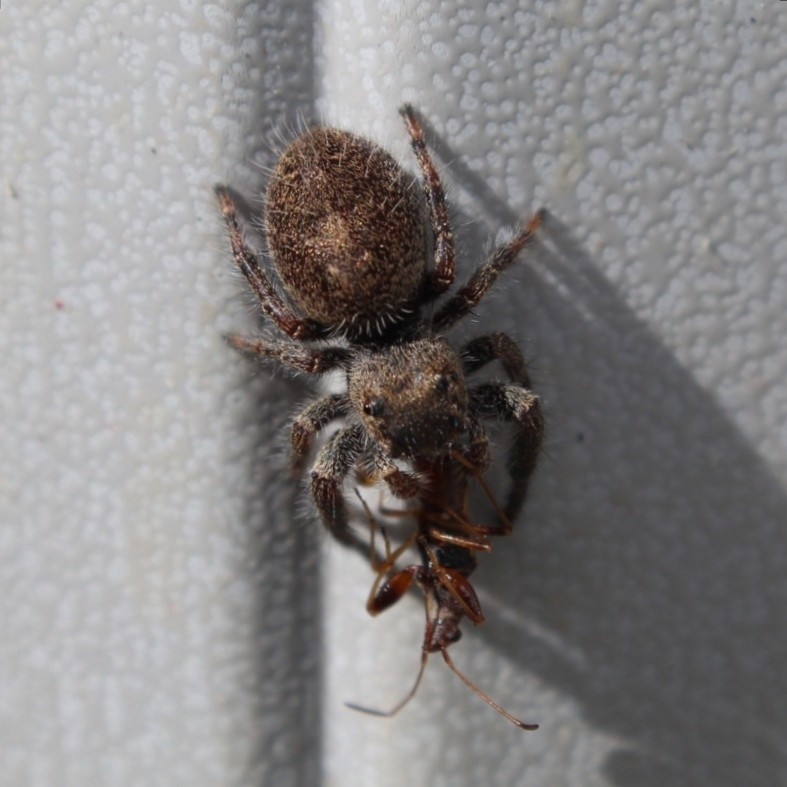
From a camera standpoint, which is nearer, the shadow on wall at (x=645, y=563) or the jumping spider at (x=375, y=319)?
the jumping spider at (x=375, y=319)

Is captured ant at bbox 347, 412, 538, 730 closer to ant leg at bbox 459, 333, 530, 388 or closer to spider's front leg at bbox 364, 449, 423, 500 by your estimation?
spider's front leg at bbox 364, 449, 423, 500

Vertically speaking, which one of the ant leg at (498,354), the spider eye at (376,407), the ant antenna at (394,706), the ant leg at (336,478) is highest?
the ant leg at (498,354)

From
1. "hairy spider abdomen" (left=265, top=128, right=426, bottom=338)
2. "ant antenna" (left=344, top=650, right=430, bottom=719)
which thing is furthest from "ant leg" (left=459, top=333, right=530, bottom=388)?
"ant antenna" (left=344, top=650, right=430, bottom=719)

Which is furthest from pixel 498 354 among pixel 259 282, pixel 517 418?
pixel 259 282

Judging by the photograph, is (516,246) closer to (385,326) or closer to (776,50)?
(385,326)

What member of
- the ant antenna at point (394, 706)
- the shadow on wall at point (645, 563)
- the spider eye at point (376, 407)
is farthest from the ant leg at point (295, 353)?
the ant antenna at point (394, 706)

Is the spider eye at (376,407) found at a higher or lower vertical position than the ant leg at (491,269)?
lower

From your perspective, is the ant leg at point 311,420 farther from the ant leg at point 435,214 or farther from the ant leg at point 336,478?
the ant leg at point 435,214
